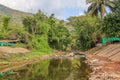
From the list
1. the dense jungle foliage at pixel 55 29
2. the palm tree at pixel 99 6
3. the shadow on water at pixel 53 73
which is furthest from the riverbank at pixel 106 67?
the palm tree at pixel 99 6

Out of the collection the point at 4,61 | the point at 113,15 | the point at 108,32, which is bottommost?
the point at 4,61

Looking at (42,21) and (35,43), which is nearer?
(35,43)

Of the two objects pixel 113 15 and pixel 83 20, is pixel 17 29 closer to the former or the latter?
pixel 83 20

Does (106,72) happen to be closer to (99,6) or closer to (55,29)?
(99,6)

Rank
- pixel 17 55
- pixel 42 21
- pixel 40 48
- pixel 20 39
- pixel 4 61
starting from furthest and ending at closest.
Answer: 1. pixel 42 21
2. pixel 40 48
3. pixel 20 39
4. pixel 17 55
5. pixel 4 61

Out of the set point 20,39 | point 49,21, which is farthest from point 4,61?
point 49,21

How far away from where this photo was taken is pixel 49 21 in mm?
78500

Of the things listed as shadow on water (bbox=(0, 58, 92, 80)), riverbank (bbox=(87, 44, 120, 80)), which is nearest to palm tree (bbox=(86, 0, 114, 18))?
riverbank (bbox=(87, 44, 120, 80))

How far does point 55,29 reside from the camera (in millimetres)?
80938

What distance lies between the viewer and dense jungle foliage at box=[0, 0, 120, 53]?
53487 millimetres

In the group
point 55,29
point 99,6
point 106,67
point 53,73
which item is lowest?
point 53,73

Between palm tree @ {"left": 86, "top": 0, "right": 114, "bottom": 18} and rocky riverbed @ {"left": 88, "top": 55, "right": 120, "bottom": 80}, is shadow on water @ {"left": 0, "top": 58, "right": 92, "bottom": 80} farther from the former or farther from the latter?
palm tree @ {"left": 86, "top": 0, "right": 114, "bottom": 18}

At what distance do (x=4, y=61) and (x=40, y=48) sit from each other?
2507 cm

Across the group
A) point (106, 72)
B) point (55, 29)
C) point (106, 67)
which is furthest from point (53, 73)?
point (55, 29)
